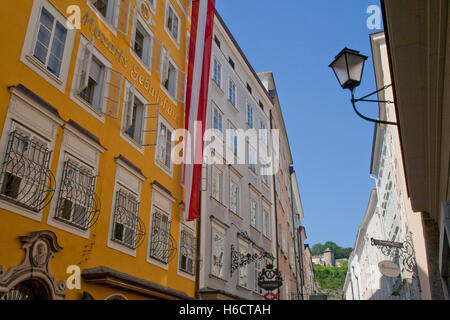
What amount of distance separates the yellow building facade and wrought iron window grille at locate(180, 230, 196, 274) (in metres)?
0.07

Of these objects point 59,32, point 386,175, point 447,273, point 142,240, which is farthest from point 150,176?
point 386,175

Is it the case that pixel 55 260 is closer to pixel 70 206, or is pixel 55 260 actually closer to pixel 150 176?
pixel 70 206

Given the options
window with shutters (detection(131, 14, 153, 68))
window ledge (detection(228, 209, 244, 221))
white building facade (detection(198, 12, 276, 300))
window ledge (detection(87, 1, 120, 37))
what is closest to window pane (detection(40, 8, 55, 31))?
window ledge (detection(87, 1, 120, 37))

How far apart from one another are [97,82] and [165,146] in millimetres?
4196

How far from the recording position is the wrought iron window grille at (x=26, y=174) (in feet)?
28.4

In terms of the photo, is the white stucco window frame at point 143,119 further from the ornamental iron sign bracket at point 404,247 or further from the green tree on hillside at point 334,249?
the green tree on hillside at point 334,249

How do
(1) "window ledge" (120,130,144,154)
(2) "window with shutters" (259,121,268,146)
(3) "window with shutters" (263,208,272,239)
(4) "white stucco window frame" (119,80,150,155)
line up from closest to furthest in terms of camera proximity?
(1) "window ledge" (120,130,144,154)
(4) "white stucco window frame" (119,80,150,155)
(3) "window with shutters" (263,208,272,239)
(2) "window with shutters" (259,121,268,146)

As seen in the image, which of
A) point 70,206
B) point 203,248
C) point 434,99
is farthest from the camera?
point 203,248

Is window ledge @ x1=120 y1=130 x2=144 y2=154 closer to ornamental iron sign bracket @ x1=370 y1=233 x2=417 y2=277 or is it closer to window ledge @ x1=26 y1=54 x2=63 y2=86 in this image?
window ledge @ x1=26 y1=54 x2=63 y2=86

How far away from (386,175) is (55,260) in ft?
81.4

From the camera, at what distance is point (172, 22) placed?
18.3 metres

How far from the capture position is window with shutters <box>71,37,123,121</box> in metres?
11.5

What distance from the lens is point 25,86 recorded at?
9453 millimetres

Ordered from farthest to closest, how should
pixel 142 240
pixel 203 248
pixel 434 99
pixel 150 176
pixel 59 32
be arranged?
pixel 203 248, pixel 150 176, pixel 142 240, pixel 59 32, pixel 434 99
